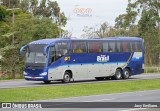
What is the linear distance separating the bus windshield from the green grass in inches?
160

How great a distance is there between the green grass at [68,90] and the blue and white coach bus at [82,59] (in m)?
3.72

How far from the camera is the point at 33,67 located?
3212 centimetres

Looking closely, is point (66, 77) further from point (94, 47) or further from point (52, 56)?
point (94, 47)

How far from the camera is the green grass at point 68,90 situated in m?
23.2

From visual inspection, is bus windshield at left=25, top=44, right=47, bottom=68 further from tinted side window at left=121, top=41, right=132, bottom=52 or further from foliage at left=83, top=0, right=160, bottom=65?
foliage at left=83, top=0, right=160, bottom=65

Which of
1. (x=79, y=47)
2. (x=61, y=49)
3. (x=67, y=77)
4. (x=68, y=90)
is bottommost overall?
(x=68, y=90)

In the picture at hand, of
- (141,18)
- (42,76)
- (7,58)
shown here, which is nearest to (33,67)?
(42,76)

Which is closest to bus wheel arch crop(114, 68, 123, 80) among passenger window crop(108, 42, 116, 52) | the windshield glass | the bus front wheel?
the bus front wheel

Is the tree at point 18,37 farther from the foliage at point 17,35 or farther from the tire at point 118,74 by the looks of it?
the tire at point 118,74

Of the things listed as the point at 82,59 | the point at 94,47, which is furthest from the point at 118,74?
the point at 82,59

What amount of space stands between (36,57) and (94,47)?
5438 mm

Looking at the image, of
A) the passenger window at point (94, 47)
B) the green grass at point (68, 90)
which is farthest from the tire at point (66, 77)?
the green grass at point (68, 90)

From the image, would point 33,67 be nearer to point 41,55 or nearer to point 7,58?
point 41,55

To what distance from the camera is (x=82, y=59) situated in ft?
114
